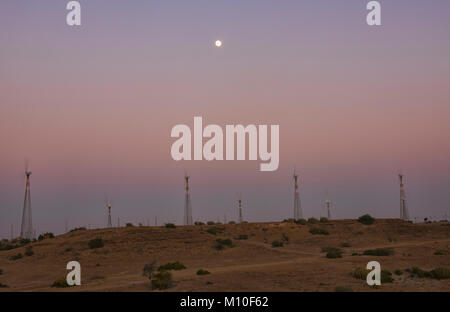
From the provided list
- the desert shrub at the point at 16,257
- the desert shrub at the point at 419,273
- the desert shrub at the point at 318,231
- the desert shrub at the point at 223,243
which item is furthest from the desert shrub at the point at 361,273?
the desert shrub at the point at 16,257

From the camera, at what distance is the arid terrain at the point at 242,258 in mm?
33250

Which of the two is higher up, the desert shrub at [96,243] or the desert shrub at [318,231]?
the desert shrub at [96,243]

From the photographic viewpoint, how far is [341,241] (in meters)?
70.3

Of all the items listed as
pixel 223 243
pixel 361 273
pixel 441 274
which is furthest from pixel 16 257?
pixel 441 274

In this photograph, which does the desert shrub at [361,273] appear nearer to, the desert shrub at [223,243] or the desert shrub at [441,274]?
the desert shrub at [441,274]

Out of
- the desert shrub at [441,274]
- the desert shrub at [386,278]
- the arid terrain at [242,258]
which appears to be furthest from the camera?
the desert shrub at [441,274]

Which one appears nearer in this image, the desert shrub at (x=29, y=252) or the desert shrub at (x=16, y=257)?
the desert shrub at (x=16, y=257)

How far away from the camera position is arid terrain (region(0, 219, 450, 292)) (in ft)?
109

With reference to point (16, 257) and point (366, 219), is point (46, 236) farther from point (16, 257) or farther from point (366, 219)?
point (366, 219)

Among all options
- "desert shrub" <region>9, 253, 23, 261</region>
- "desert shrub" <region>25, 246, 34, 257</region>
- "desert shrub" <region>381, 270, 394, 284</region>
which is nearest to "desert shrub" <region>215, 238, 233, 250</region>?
"desert shrub" <region>25, 246, 34, 257</region>

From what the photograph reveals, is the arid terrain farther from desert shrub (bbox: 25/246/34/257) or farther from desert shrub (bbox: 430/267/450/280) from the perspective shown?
desert shrub (bbox: 25/246/34/257)

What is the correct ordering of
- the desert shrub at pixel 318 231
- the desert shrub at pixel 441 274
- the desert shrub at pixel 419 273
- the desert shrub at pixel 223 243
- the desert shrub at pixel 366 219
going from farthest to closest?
the desert shrub at pixel 366 219 → the desert shrub at pixel 318 231 → the desert shrub at pixel 223 243 → the desert shrub at pixel 419 273 → the desert shrub at pixel 441 274
